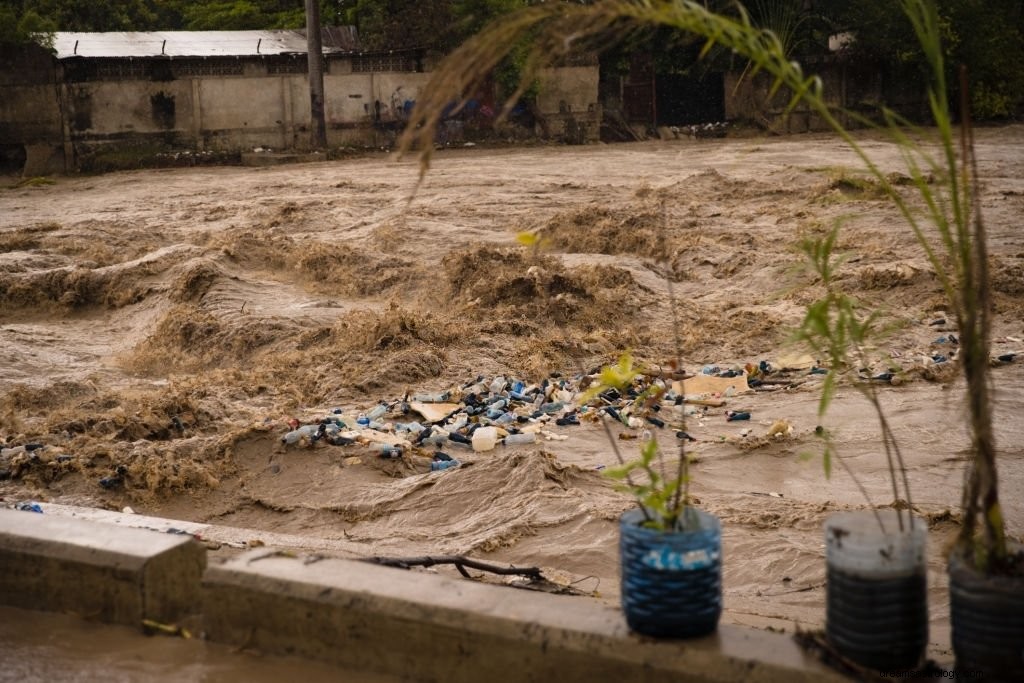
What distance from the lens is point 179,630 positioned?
168 inches

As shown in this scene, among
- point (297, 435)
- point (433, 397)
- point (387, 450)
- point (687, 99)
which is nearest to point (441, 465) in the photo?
point (387, 450)

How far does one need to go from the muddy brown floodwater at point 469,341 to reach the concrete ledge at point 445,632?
1088 millimetres

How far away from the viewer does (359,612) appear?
12.6 feet

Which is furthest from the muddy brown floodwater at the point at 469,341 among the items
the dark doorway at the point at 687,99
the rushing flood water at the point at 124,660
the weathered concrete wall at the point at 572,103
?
the dark doorway at the point at 687,99

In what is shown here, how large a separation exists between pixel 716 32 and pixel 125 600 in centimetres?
294

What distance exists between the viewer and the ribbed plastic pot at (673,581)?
3.39 m

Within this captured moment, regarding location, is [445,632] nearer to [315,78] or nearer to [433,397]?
[433,397]

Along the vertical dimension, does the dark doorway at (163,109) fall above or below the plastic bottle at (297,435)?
above

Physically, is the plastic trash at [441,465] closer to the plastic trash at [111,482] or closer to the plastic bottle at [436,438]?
the plastic bottle at [436,438]

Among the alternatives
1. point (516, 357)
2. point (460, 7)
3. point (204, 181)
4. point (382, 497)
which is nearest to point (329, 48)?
point (460, 7)

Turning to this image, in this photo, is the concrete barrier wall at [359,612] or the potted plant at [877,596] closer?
the potted plant at [877,596]

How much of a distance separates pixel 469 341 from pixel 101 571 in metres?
6.00

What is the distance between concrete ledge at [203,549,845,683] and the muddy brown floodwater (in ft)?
3.57

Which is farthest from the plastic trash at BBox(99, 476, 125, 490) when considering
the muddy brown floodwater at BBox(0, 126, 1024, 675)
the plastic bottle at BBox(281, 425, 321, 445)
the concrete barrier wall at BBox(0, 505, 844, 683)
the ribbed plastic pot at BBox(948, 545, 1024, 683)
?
the ribbed plastic pot at BBox(948, 545, 1024, 683)
